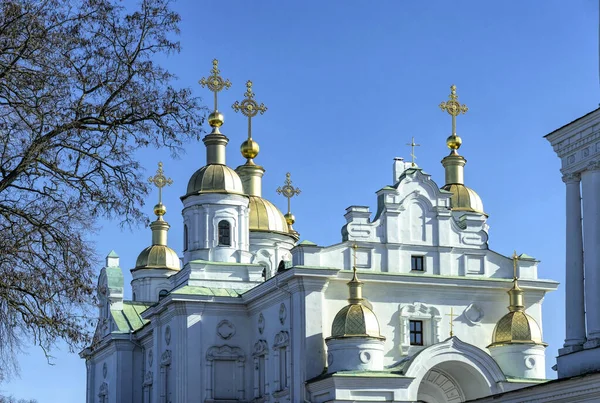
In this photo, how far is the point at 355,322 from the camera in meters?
36.7

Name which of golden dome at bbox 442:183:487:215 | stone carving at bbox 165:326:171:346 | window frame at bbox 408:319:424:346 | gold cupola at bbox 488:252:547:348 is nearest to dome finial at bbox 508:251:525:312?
gold cupola at bbox 488:252:547:348

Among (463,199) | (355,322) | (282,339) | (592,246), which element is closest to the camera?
(592,246)

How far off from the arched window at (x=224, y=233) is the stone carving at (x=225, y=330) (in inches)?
150

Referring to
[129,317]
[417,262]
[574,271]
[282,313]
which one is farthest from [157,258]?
[574,271]

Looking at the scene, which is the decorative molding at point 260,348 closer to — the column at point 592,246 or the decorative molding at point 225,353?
the decorative molding at point 225,353

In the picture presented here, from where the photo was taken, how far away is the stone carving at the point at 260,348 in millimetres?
41250

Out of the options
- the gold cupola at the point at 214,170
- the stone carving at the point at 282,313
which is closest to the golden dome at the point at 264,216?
the gold cupola at the point at 214,170

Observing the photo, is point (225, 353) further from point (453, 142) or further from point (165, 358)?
point (453, 142)

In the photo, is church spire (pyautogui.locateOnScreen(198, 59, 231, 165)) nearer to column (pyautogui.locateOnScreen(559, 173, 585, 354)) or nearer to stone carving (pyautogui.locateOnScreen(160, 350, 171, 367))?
stone carving (pyautogui.locateOnScreen(160, 350, 171, 367))

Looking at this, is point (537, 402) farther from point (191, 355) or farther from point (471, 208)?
point (471, 208)

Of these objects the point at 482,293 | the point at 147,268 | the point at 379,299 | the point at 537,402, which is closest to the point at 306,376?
the point at 379,299

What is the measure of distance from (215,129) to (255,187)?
4110 mm

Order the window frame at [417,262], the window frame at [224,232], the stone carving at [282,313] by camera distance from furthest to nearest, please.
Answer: the window frame at [224,232] → the window frame at [417,262] → the stone carving at [282,313]

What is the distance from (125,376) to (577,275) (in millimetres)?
28514
